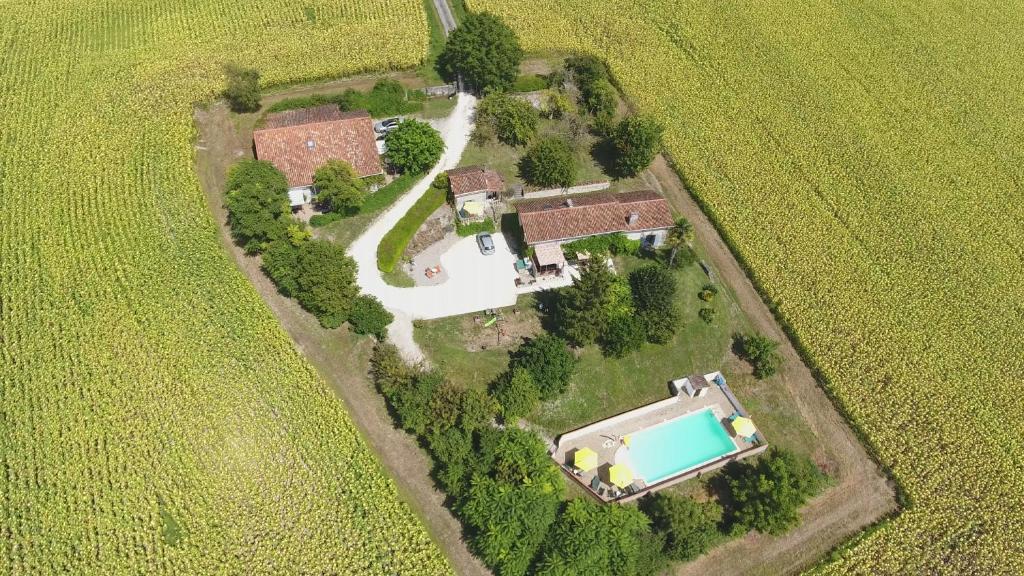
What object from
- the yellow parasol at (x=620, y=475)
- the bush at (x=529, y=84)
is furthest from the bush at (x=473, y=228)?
the yellow parasol at (x=620, y=475)

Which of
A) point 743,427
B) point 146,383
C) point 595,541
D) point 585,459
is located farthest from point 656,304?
point 146,383

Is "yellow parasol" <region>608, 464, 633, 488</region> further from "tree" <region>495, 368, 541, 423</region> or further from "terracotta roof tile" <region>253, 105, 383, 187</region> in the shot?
"terracotta roof tile" <region>253, 105, 383, 187</region>

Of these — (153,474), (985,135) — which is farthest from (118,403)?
(985,135)

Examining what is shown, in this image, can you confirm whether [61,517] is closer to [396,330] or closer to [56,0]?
[396,330]

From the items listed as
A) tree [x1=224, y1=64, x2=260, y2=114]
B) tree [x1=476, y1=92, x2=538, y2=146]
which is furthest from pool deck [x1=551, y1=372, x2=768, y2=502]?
tree [x1=224, y1=64, x2=260, y2=114]

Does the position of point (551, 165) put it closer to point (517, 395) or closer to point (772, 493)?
point (517, 395)
